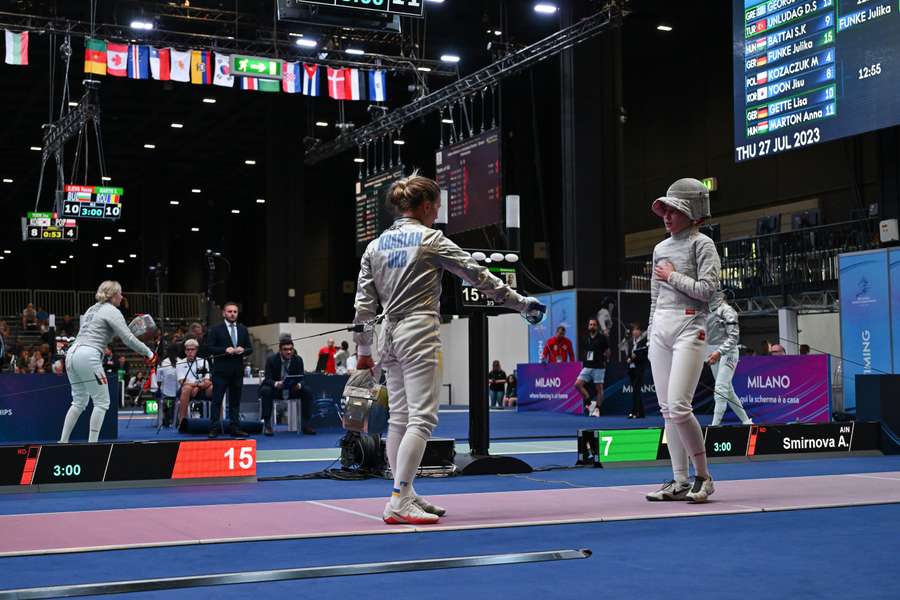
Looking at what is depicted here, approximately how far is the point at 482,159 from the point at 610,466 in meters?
11.3

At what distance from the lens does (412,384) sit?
4719mm

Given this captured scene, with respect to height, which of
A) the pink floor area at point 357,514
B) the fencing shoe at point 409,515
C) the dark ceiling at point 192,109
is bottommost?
the pink floor area at point 357,514

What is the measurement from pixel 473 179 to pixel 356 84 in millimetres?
3152

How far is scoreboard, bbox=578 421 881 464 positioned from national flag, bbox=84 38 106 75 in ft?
42.1

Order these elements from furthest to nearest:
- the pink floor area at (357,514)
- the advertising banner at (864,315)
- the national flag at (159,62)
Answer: the national flag at (159,62) < the advertising banner at (864,315) < the pink floor area at (357,514)

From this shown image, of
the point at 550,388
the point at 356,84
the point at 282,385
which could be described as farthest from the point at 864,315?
the point at 356,84

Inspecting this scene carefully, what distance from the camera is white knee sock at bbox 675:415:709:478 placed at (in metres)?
5.48

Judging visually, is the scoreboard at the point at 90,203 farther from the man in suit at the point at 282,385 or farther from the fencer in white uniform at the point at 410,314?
the fencer in white uniform at the point at 410,314

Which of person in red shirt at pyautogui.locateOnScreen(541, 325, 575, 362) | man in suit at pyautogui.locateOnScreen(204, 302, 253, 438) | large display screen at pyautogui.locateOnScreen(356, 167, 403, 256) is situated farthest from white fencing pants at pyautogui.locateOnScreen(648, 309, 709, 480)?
large display screen at pyautogui.locateOnScreen(356, 167, 403, 256)

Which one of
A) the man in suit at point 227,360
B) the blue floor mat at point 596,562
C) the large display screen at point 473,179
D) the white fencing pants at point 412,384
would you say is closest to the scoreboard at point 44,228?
the large display screen at point 473,179

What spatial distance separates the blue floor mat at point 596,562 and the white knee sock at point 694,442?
0.67 meters

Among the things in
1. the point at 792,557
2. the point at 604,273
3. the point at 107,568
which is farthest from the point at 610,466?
the point at 604,273

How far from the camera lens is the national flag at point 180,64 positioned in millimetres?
18453

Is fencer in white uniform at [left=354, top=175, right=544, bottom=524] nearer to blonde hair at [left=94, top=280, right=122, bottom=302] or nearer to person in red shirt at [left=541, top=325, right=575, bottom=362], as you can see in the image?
blonde hair at [left=94, top=280, right=122, bottom=302]
